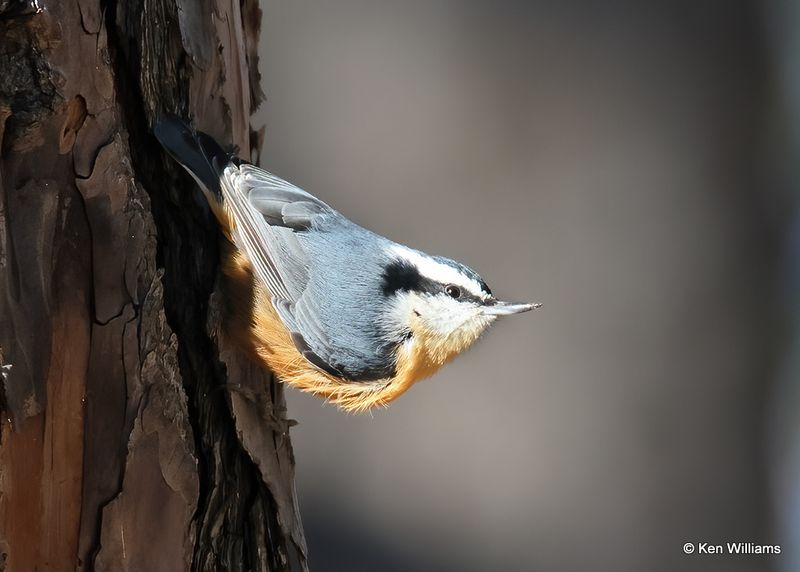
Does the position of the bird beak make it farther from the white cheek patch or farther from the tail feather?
the tail feather

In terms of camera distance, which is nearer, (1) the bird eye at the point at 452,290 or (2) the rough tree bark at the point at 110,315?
(2) the rough tree bark at the point at 110,315

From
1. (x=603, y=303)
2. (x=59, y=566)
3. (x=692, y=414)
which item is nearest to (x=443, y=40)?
(x=603, y=303)

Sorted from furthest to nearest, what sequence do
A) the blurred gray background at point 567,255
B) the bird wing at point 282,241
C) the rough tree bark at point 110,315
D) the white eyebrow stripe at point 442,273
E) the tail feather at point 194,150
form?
the blurred gray background at point 567,255 < the white eyebrow stripe at point 442,273 < the bird wing at point 282,241 < the tail feather at point 194,150 < the rough tree bark at point 110,315

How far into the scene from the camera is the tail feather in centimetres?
168

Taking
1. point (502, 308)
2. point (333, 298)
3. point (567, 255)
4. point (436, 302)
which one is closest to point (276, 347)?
point (333, 298)

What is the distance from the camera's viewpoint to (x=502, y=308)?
1.96 meters

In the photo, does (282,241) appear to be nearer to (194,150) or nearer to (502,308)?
(194,150)

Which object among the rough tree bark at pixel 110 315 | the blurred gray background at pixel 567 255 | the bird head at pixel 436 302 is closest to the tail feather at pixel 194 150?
the rough tree bark at pixel 110 315

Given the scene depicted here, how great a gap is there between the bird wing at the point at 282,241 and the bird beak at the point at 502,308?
0.35 meters

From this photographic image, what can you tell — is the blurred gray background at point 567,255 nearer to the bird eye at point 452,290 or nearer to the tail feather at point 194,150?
the bird eye at point 452,290

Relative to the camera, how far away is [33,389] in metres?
1.46

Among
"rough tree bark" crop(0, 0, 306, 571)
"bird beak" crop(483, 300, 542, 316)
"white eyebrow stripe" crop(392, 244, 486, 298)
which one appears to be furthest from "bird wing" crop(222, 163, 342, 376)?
"bird beak" crop(483, 300, 542, 316)

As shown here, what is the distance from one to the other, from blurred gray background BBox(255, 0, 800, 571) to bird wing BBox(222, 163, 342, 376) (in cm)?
92

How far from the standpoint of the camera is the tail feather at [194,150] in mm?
1679
